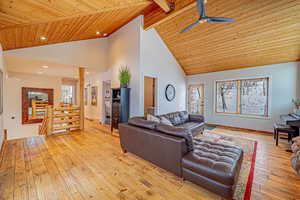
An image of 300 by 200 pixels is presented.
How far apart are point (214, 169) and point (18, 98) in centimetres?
758

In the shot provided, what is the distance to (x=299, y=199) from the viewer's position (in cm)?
168

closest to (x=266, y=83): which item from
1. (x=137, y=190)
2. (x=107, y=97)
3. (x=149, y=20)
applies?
(x=149, y=20)

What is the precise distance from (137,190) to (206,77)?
6.17 meters

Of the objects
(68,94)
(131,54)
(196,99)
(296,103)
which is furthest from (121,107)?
(68,94)

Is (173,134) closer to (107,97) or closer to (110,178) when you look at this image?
(110,178)

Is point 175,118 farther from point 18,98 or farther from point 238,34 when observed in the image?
point 18,98

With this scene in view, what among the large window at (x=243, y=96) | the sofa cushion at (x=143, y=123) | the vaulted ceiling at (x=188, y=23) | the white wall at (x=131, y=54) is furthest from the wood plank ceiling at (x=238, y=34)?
the sofa cushion at (x=143, y=123)

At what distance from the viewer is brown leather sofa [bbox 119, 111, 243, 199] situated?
158cm

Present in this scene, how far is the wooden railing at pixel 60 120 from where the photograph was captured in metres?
4.36

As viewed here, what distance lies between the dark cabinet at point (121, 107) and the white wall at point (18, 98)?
4.17 metres

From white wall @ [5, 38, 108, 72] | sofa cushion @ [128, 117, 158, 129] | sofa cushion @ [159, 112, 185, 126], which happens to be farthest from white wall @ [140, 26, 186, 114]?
white wall @ [5, 38, 108, 72]

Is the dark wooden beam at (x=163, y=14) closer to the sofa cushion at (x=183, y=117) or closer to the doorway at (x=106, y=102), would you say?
the sofa cushion at (x=183, y=117)

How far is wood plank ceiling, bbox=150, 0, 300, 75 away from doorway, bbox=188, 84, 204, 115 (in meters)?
1.31

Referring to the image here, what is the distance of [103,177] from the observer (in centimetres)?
210
